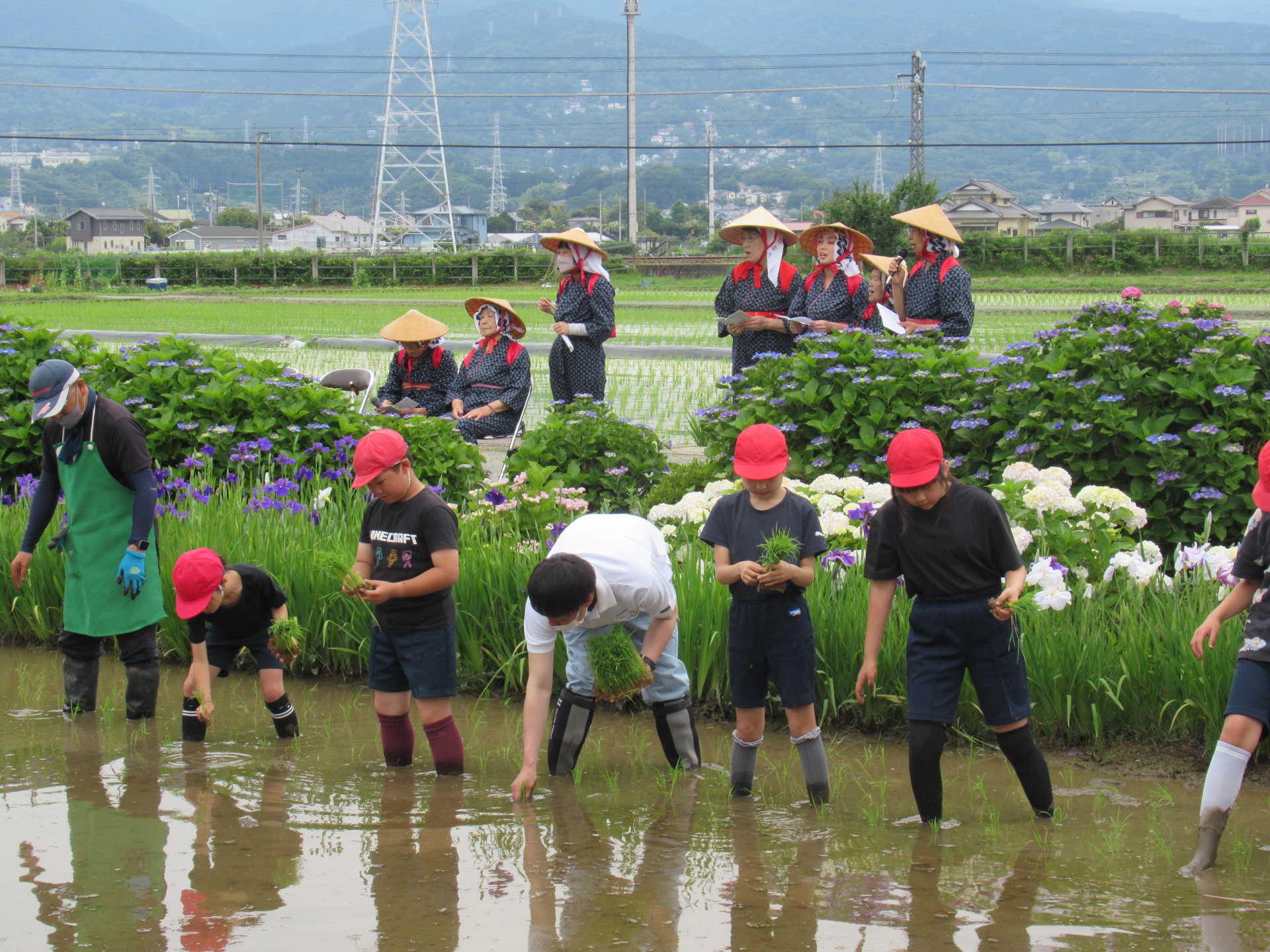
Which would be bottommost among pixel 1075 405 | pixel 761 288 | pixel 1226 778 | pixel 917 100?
pixel 1226 778

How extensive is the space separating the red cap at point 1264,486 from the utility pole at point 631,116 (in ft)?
134

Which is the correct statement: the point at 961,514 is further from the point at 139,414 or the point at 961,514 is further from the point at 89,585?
the point at 139,414

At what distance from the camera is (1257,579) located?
3656 mm

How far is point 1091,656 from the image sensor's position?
14.4 ft

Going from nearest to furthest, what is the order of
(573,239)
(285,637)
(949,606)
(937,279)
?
1. (949,606)
2. (285,637)
3. (937,279)
4. (573,239)

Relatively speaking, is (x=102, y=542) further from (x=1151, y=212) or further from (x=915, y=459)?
(x=1151, y=212)

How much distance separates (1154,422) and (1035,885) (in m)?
3.20

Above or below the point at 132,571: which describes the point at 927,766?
below

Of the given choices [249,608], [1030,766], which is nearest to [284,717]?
[249,608]

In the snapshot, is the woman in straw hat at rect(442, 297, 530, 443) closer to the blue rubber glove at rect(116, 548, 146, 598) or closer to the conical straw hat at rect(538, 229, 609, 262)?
the conical straw hat at rect(538, 229, 609, 262)

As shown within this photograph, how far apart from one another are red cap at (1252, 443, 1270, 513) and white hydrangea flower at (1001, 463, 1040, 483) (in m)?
1.71

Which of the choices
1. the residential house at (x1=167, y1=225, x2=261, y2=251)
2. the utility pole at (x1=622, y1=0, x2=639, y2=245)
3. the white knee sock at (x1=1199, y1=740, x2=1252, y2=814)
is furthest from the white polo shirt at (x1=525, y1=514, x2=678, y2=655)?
the residential house at (x1=167, y1=225, x2=261, y2=251)

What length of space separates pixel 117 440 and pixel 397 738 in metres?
1.75

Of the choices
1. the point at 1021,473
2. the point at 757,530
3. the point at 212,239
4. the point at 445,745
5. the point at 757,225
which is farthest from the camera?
the point at 212,239
